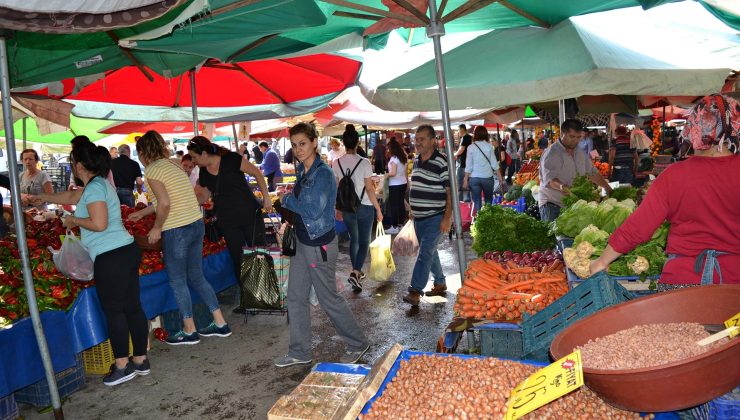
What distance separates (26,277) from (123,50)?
2257 millimetres

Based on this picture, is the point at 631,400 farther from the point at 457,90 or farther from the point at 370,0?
the point at 370,0

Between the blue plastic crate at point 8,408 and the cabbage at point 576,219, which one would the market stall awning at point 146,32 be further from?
the cabbage at point 576,219

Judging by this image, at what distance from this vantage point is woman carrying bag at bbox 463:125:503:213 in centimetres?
1122

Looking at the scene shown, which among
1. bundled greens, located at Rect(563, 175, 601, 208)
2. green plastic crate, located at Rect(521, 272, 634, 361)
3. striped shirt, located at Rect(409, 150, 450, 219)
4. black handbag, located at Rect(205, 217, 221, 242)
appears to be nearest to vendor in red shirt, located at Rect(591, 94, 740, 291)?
green plastic crate, located at Rect(521, 272, 634, 361)

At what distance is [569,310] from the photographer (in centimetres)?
292

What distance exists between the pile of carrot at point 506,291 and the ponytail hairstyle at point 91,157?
306 centimetres

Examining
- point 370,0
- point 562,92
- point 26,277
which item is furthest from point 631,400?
point 370,0

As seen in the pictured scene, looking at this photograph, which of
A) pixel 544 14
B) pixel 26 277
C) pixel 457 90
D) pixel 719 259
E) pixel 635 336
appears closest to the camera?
pixel 635 336

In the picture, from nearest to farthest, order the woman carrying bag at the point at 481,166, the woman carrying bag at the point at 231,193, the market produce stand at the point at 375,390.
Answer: the market produce stand at the point at 375,390
the woman carrying bag at the point at 231,193
the woman carrying bag at the point at 481,166

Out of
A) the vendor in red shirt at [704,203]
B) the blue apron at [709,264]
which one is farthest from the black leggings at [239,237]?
the blue apron at [709,264]

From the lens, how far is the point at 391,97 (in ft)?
15.1

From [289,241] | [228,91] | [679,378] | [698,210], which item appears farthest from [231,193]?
[679,378]

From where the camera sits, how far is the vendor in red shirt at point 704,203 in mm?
2793

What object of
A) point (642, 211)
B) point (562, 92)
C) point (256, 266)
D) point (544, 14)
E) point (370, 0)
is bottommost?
point (256, 266)
